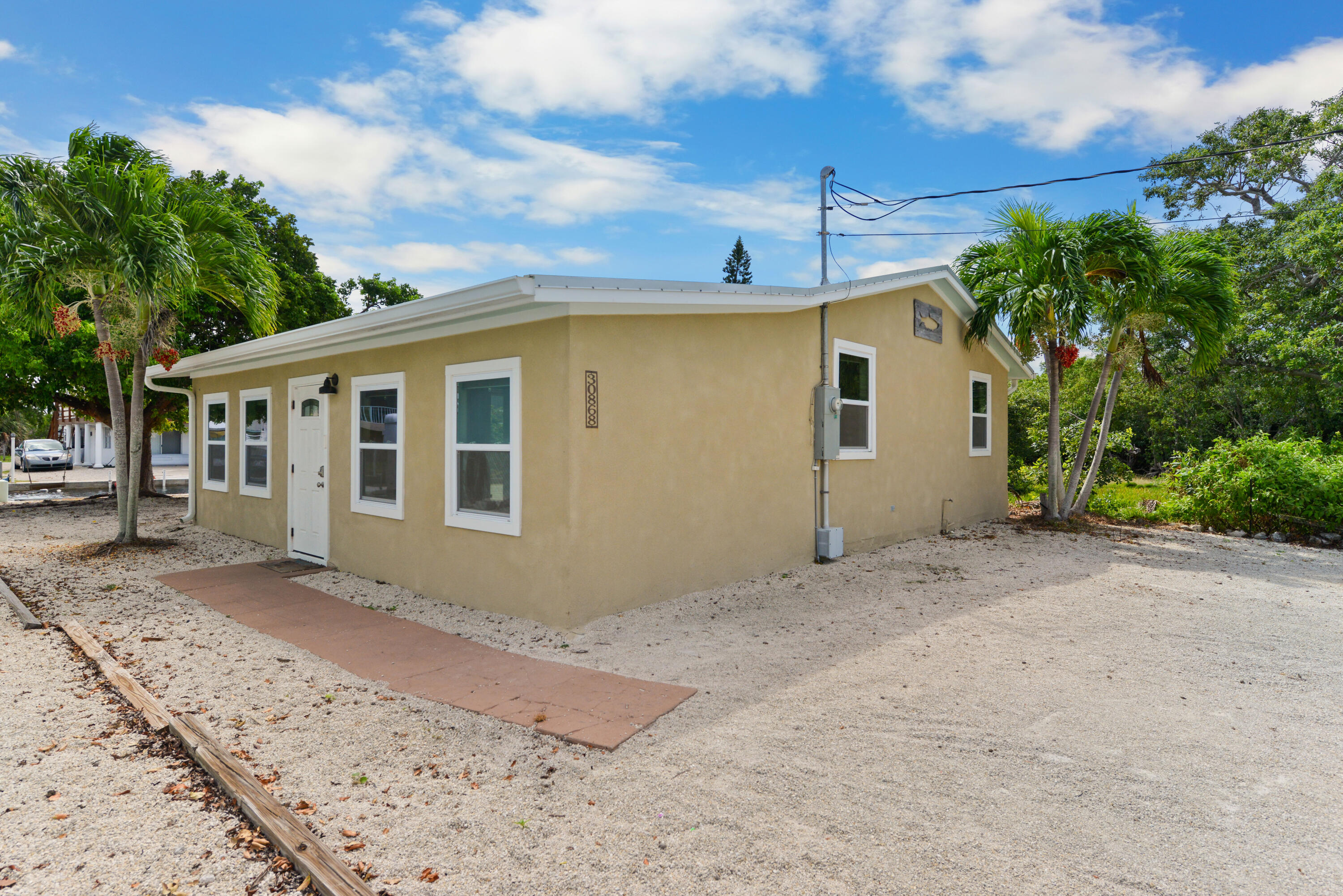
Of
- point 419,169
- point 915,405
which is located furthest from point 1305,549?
point 419,169

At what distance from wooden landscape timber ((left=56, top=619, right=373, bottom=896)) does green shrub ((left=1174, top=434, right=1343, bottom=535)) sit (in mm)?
12648

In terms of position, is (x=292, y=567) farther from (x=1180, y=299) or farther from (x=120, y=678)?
(x=1180, y=299)

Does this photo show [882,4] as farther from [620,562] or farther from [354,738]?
[354,738]

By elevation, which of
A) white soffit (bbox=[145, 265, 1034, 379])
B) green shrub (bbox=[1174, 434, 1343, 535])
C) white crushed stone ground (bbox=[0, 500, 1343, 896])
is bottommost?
white crushed stone ground (bbox=[0, 500, 1343, 896])

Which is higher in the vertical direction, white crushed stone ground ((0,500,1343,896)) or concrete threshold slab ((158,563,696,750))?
concrete threshold slab ((158,563,696,750))

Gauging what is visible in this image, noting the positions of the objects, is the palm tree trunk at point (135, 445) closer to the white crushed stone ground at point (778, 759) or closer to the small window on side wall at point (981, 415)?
the white crushed stone ground at point (778, 759)

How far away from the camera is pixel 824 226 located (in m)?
12.8

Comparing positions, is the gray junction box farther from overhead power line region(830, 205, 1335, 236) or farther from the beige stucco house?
overhead power line region(830, 205, 1335, 236)

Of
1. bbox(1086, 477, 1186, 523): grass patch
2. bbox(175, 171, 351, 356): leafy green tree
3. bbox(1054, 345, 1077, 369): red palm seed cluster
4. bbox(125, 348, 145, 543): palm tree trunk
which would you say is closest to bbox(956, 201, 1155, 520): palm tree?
bbox(1054, 345, 1077, 369): red palm seed cluster

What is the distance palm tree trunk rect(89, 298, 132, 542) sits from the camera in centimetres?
848

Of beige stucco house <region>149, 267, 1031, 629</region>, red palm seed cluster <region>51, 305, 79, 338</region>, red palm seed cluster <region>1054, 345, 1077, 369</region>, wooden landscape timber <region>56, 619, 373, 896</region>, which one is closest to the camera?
wooden landscape timber <region>56, 619, 373, 896</region>

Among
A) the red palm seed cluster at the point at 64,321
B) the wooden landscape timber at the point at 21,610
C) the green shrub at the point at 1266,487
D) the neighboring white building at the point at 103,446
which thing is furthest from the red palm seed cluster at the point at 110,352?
the neighboring white building at the point at 103,446

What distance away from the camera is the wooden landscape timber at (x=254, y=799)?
227cm

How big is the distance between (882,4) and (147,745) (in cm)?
1116
